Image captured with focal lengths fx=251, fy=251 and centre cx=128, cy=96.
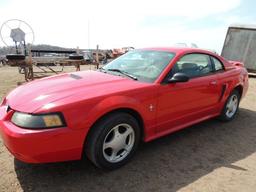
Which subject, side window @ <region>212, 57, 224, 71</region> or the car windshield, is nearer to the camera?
the car windshield

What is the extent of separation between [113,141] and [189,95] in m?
1.40

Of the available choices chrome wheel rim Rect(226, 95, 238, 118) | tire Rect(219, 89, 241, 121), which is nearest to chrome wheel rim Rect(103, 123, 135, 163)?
tire Rect(219, 89, 241, 121)

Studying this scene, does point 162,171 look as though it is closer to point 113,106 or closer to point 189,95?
point 113,106

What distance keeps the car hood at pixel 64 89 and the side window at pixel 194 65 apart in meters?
0.84

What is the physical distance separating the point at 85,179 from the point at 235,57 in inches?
426

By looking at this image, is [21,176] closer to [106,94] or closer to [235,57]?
[106,94]

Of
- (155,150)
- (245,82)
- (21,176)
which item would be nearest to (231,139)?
(155,150)

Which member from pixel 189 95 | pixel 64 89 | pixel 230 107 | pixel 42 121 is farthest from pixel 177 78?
pixel 230 107

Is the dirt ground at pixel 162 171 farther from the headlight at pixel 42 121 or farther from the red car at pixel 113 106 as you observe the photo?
the headlight at pixel 42 121

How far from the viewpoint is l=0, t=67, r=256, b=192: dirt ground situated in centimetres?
266

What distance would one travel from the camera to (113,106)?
2.74 metres

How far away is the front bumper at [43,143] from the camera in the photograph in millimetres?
2359

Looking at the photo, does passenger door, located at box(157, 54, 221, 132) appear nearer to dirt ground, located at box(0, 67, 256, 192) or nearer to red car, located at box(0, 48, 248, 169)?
red car, located at box(0, 48, 248, 169)

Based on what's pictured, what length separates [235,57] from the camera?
11688 mm
